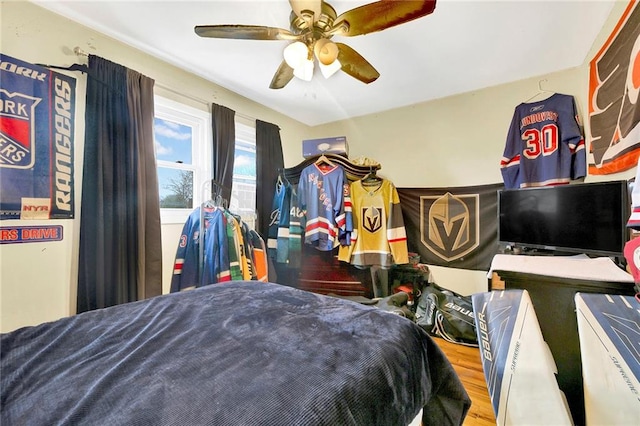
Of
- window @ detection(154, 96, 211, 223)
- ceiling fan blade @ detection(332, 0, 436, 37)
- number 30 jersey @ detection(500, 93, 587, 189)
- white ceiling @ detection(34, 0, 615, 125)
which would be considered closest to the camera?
ceiling fan blade @ detection(332, 0, 436, 37)

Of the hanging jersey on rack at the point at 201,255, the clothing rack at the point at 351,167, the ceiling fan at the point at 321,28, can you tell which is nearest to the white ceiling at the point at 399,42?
the ceiling fan at the point at 321,28

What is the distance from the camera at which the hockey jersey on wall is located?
2717 mm

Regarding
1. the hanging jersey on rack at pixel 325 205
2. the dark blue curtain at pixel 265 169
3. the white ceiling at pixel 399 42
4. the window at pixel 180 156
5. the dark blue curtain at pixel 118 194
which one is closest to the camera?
the white ceiling at pixel 399 42

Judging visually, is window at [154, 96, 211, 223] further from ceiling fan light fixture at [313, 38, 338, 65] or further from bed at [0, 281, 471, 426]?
ceiling fan light fixture at [313, 38, 338, 65]

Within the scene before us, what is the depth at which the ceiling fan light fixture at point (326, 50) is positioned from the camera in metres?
1.45

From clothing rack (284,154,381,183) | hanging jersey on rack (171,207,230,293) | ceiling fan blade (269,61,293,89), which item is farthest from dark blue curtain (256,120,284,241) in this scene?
ceiling fan blade (269,61,293,89)

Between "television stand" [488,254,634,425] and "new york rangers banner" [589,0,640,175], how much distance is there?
0.59 meters

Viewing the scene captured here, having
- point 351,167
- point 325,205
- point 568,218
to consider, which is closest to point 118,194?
point 325,205

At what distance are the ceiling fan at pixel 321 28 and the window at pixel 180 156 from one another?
110 centimetres

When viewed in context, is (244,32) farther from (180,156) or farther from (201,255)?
(201,255)

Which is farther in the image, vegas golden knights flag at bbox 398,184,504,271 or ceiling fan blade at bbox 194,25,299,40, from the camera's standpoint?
vegas golden knights flag at bbox 398,184,504,271

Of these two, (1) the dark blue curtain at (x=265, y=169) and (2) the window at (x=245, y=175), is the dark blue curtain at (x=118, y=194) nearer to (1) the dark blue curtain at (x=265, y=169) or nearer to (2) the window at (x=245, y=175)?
(2) the window at (x=245, y=175)

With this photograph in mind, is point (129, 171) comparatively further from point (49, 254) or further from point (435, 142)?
point (435, 142)

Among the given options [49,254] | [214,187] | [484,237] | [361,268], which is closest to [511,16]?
[484,237]
